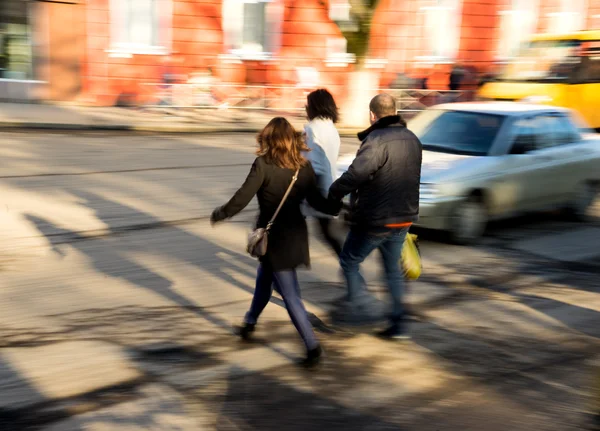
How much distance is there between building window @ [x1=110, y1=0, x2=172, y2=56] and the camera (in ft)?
72.7

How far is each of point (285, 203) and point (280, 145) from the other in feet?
1.24

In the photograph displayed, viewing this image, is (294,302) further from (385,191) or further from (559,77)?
(559,77)

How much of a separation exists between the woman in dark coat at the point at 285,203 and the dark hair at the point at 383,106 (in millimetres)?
669

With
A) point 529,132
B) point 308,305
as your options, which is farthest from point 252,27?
point 308,305

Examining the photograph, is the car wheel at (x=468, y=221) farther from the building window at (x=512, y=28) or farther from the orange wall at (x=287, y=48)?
the building window at (x=512, y=28)

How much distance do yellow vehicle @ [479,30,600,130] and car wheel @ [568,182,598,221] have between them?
23.3 feet

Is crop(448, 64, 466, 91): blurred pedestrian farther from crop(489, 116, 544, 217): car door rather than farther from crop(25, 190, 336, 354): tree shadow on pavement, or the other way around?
crop(25, 190, 336, 354): tree shadow on pavement

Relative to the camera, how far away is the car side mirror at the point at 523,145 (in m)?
9.62

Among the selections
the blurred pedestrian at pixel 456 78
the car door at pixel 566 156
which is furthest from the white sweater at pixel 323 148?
the blurred pedestrian at pixel 456 78

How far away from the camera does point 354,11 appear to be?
19625 millimetres

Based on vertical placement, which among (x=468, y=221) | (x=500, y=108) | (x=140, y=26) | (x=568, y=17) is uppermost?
(x=568, y=17)

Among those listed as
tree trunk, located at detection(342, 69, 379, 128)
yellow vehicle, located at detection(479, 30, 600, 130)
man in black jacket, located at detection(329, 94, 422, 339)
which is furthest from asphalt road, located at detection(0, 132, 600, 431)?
tree trunk, located at detection(342, 69, 379, 128)

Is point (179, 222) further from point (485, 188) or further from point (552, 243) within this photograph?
point (552, 243)

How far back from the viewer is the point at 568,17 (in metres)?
28.8
